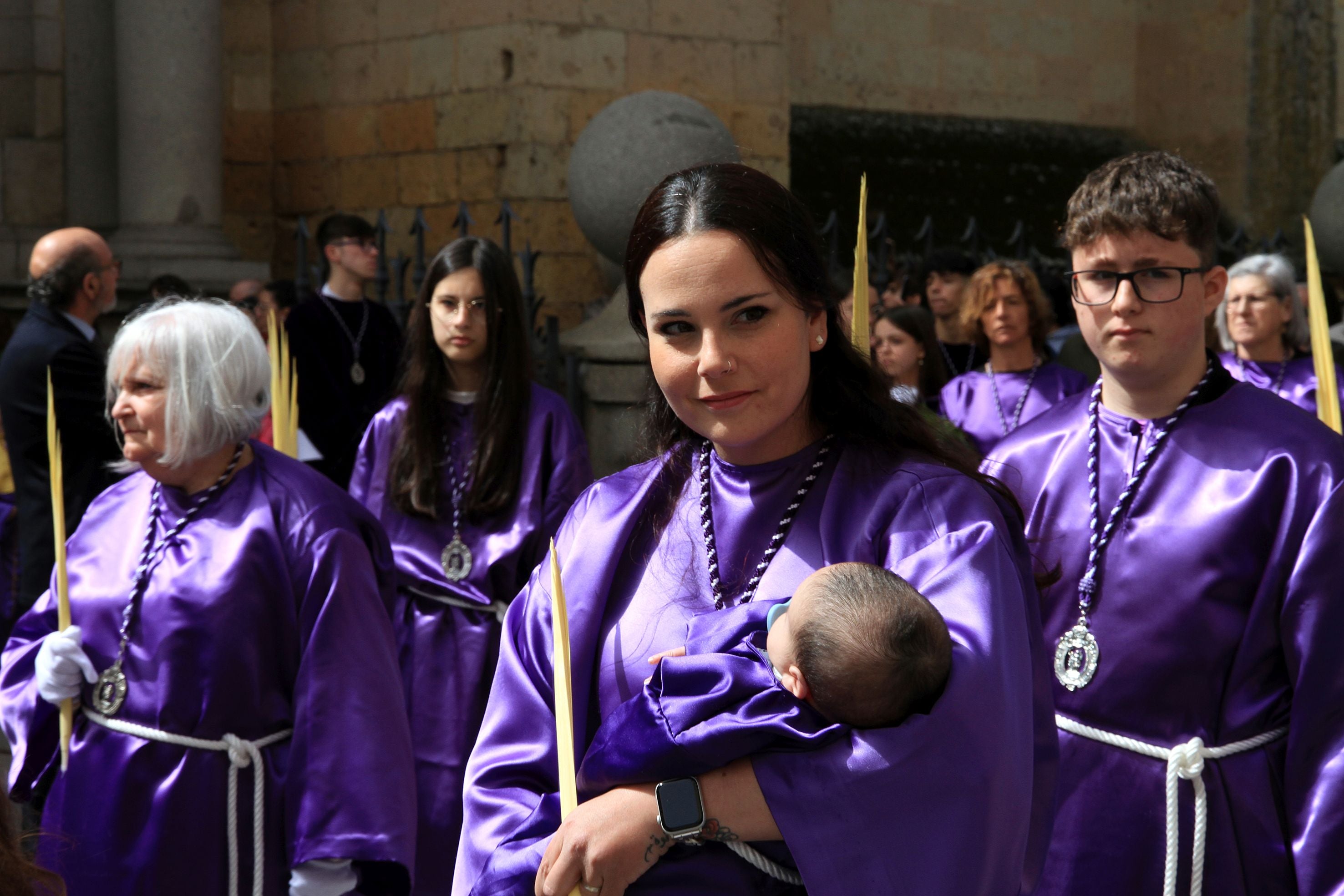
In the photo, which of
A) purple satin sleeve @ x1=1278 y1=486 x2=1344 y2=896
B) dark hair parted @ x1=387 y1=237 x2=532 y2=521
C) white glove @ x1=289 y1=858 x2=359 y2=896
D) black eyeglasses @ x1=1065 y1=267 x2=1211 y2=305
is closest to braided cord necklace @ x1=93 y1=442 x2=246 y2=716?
white glove @ x1=289 y1=858 x2=359 y2=896

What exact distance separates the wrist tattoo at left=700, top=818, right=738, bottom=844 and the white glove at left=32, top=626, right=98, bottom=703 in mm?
1981

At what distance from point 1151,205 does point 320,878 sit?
2.22 metres

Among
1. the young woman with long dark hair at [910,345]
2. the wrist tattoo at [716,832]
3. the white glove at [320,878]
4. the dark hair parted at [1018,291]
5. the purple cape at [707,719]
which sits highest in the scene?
the dark hair parted at [1018,291]

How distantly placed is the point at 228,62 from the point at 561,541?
31.2ft

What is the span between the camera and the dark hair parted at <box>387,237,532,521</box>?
498cm

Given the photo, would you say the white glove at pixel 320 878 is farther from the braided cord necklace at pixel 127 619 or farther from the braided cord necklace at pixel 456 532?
the braided cord necklace at pixel 456 532

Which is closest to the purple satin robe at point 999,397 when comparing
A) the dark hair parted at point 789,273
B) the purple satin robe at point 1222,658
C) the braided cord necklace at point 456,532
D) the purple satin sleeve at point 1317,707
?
the braided cord necklace at point 456,532

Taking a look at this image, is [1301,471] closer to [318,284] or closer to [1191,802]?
[1191,802]

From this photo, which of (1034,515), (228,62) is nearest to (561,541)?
(1034,515)

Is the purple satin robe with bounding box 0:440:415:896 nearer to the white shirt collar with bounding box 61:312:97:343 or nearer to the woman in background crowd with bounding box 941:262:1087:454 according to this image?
the white shirt collar with bounding box 61:312:97:343

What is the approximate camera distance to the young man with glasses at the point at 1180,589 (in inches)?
106

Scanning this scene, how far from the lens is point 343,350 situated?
265 inches

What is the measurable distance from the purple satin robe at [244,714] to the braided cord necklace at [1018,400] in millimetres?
3523

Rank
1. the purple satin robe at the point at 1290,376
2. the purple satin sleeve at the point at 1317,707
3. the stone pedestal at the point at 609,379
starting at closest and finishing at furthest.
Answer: the purple satin sleeve at the point at 1317,707
the purple satin robe at the point at 1290,376
the stone pedestal at the point at 609,379
